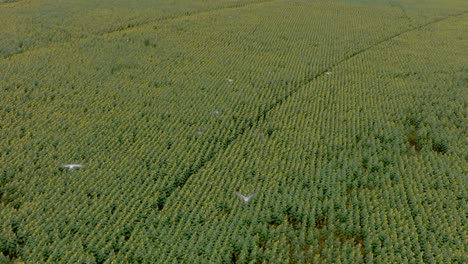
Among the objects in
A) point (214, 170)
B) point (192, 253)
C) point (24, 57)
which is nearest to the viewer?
point (192, 253)

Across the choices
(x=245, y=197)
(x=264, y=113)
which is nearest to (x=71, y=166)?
(x=245, y=197)

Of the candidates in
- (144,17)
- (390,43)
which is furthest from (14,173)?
(390,43)

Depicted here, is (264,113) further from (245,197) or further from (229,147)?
(245,197)

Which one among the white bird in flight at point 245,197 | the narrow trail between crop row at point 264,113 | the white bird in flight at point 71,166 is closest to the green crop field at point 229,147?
the narrow trail between crop row at point 264,113

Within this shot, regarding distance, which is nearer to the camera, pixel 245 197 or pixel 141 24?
pixel 245 197

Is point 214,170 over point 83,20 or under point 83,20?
under

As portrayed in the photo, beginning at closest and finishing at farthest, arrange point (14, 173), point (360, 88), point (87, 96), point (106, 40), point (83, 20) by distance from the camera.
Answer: point (14, 173), point (87, 96), point (360, 88), point (106, 40), point (83, 20)

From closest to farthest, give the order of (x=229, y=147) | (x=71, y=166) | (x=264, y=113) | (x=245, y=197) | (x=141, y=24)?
(x=245, y=197)
(x=71, y=166)
(x=229, y=147)
(x=264, y=113)
(x=141, y=24)

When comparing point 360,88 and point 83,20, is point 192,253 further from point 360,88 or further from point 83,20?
point 83,20

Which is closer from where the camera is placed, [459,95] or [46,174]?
[46,174]
